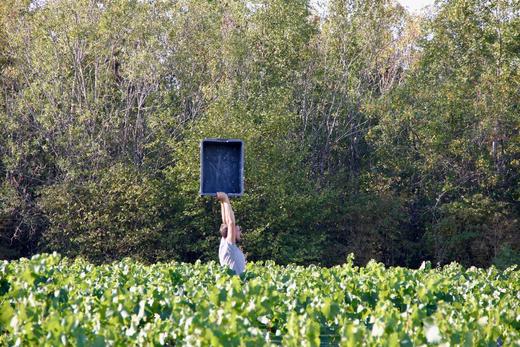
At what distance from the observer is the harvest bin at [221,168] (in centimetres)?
1469

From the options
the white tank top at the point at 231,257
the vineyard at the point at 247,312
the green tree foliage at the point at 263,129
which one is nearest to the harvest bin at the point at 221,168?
the white tank top at the point at 231,257

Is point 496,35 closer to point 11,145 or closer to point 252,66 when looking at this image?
point 252,66

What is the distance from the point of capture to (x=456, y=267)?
2188cm

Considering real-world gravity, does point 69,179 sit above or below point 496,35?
below

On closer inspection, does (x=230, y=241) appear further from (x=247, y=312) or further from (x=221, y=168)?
(x=247, y=312)

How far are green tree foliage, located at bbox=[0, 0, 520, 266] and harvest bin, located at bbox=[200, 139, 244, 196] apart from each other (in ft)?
78.8

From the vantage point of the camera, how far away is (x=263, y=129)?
41.5m

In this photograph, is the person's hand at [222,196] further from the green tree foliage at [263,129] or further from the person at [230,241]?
the green tree foliage at [263,129]

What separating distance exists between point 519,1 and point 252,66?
9.66 meters

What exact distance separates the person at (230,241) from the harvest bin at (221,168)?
0.16 meters

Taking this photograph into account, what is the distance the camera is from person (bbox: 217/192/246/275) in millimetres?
14927

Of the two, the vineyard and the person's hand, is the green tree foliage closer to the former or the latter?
the vineyard

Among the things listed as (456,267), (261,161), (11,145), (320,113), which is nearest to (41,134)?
(11,145)

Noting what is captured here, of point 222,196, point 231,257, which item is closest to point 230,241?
point 231,257
